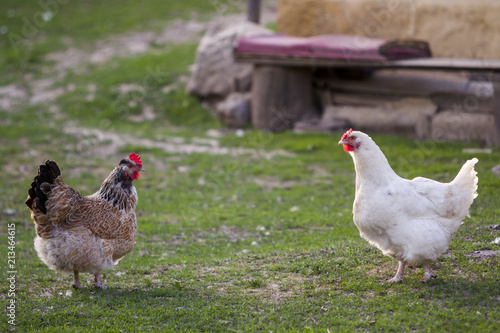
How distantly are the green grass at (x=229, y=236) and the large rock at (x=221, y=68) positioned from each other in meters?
0.70

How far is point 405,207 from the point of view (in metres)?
5.61

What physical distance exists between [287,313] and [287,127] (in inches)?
358

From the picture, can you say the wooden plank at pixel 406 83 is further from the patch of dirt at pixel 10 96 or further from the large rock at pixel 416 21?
the patch of dirt at pixel 10 96

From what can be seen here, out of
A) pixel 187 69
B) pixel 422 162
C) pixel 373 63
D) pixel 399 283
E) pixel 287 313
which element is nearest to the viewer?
pixel 287 313

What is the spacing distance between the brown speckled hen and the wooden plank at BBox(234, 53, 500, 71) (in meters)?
7.40

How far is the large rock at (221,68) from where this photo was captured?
15.4 metres

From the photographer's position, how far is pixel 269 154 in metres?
12.6

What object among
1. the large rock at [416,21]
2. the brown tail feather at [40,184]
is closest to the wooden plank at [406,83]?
the large rock at [416,21]

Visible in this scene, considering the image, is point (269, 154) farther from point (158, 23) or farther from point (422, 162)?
point (158, 23)

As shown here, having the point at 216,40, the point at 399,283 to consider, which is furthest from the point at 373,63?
the point at 399,283

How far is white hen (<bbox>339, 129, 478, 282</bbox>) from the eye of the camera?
18.1 ft

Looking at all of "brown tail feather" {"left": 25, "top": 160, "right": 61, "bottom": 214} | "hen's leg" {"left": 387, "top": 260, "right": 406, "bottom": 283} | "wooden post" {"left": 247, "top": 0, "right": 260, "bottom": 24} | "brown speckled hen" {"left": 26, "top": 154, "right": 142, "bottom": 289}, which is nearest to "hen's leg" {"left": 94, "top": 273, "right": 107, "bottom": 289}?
"brown speckled hen" {"left": 26, "top": 154, "right": 142, "bottom": 289}

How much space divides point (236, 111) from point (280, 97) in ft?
4.45

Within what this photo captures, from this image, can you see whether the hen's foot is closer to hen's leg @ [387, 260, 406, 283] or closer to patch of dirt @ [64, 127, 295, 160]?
hen's leg @ [387, 260, 406, 283]
